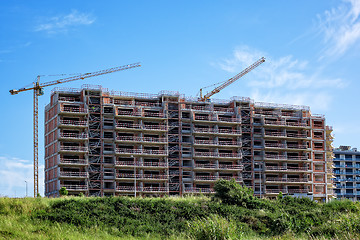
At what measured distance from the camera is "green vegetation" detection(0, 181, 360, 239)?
1416 inches

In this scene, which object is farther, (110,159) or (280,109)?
(280,109)

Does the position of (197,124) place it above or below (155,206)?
above

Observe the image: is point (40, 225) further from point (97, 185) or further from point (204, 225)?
point (97, 185)

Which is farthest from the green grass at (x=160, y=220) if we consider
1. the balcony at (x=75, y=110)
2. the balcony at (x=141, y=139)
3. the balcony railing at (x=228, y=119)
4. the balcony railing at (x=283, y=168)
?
the balcony railing at (x=228, y=119)

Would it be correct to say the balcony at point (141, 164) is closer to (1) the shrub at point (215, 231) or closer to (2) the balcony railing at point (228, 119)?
(2) the balcony railing at point (228, 119)

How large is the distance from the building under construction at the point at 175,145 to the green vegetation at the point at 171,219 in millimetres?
39246

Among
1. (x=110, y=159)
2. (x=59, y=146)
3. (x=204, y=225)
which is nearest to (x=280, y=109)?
(x=110, y=159)

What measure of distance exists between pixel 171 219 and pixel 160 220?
3.71 ft

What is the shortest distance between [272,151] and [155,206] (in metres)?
63.1

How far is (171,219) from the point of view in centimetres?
4838

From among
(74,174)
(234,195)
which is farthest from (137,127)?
(234,195)

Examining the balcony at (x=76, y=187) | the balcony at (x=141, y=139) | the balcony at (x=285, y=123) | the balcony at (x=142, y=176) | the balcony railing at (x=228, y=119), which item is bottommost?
the balcony at (x=76, y=187)

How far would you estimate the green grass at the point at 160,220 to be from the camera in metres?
35.8

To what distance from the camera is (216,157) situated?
10356cm
